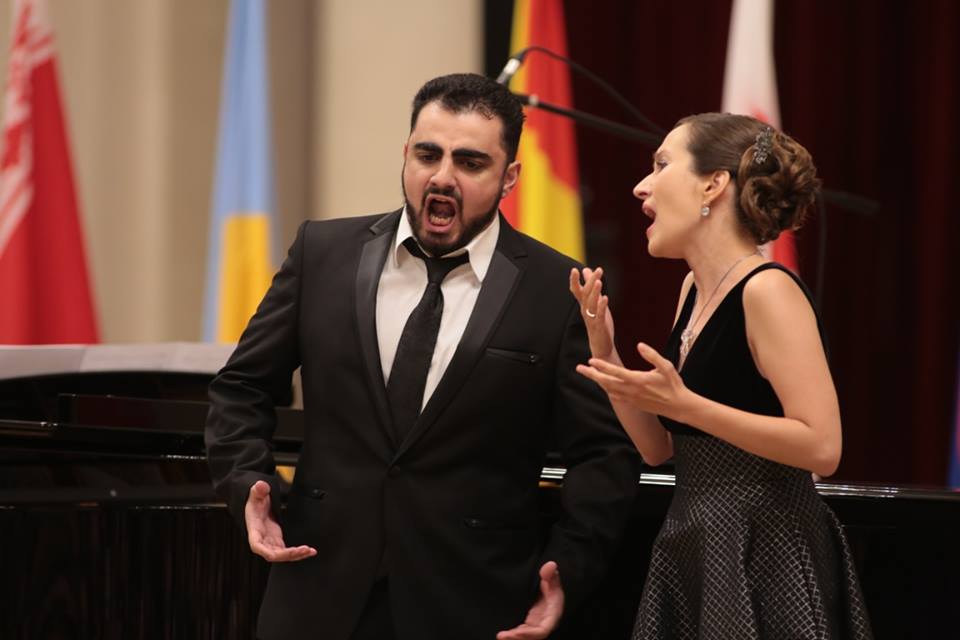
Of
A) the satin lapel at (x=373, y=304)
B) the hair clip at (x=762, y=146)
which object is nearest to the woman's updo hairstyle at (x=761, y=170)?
the hair clip at (x=762, y=146)

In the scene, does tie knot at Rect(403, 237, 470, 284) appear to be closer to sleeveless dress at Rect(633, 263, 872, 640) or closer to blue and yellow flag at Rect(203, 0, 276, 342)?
sleeveless dress at Rect(633, 263, 872, 640)

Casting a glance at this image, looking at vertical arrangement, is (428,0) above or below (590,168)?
above

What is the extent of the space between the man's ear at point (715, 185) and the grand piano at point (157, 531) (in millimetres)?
561

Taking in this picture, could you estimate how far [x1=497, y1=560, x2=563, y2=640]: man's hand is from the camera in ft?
5.98

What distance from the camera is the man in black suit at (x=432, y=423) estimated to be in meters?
1.89

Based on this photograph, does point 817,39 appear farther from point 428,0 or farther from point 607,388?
point 607,388

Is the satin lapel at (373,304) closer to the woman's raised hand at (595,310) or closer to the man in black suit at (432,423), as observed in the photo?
the man in black suit at (432,423)

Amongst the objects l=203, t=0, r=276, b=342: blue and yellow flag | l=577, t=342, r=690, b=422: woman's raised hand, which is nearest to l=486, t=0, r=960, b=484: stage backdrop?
l=203, t=0, r=276, b=342: blue and yellow flag

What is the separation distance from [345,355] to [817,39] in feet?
11.8

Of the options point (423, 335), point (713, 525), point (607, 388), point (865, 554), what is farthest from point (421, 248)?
point (865, 554)

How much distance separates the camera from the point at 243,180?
19.1ft

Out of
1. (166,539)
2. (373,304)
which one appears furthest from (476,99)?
(166,539)

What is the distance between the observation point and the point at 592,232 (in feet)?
17.9

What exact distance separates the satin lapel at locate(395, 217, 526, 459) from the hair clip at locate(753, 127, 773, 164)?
0.43 metres
